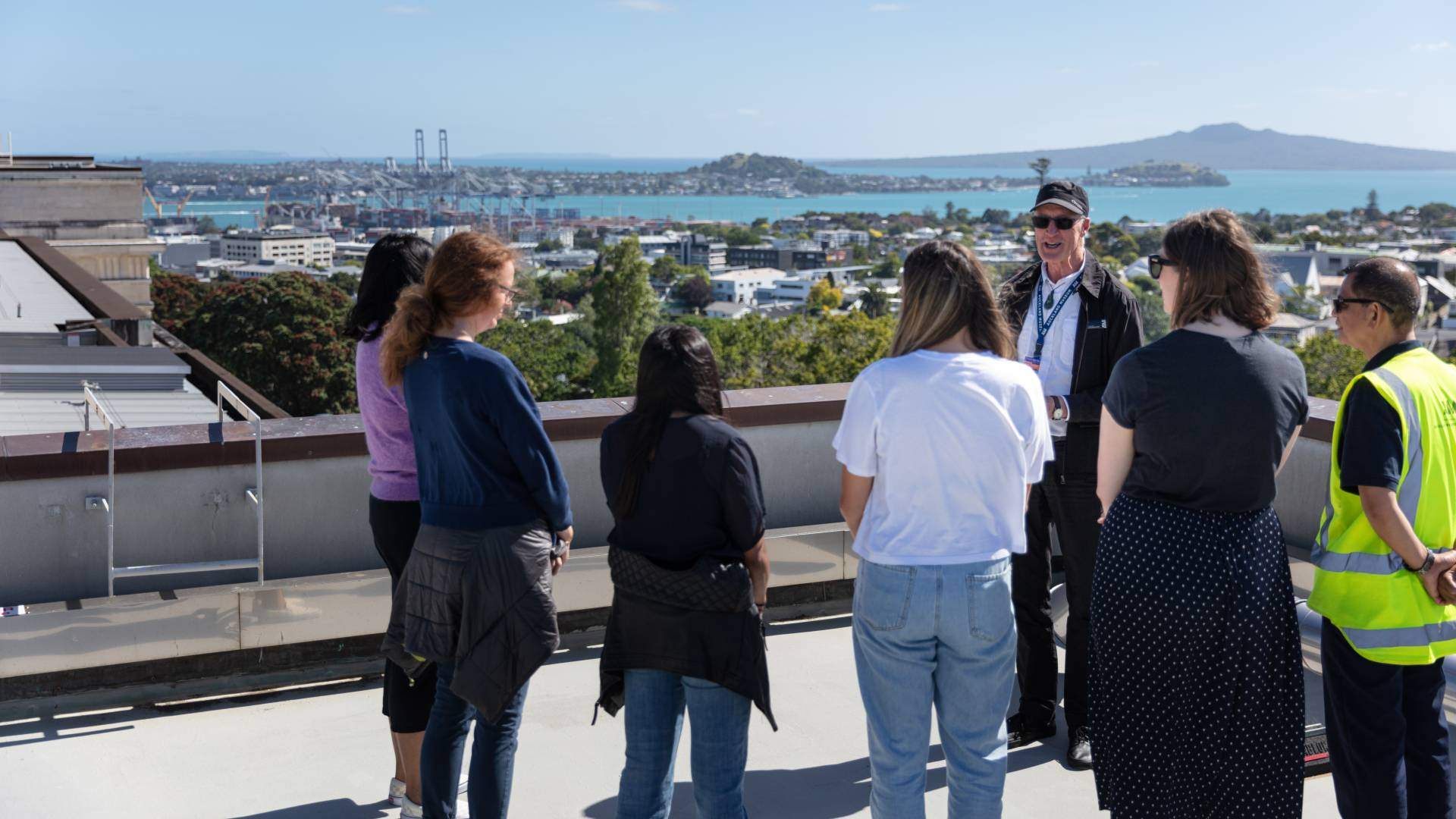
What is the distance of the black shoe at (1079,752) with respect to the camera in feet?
12.4

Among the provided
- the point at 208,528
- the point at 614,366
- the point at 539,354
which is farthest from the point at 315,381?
the point at 208,528

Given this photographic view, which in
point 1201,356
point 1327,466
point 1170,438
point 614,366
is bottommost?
point 614,366

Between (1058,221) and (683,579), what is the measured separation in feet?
5.88

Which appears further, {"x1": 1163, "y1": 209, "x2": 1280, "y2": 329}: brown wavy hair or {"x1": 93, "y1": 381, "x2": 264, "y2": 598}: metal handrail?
{"x1": 93, "y1": 381, "x2": 264, "y2": 598}: metal handrail

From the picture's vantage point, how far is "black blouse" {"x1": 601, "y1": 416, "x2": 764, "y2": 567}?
268 cm

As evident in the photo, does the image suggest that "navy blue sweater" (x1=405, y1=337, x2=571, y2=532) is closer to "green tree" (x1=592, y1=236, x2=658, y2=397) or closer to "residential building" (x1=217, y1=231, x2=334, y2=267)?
"green tree" (x1=592, y1=236, x2=658, y2=397)

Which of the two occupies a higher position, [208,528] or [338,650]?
[208,528]

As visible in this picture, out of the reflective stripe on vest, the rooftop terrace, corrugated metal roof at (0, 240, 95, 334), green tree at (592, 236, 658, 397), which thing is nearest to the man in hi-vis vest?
the reflective stripe on vest

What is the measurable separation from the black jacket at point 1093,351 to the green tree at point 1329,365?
1577 inches

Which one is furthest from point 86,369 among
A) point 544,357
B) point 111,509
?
point 544,357

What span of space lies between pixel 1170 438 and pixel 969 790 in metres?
0.91

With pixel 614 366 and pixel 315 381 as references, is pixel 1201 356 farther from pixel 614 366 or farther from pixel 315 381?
pixel 614 366

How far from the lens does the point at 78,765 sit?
12.0ft

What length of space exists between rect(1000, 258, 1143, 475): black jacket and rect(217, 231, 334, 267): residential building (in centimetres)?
18497
